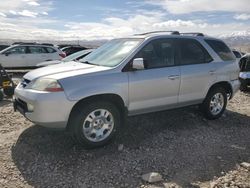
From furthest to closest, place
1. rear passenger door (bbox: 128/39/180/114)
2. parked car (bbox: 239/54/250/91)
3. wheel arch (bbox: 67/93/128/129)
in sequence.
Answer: parked car (bbox: 239/54/250/91)
rear passenger door (bbox: 128/39/180/114)
wheel arch (bbox: 67/93/128/129)

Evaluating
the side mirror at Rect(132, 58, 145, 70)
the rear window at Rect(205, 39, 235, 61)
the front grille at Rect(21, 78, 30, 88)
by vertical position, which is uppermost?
the rear window at Rect(205, 39, 235, 61)

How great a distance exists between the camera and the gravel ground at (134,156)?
416 cm

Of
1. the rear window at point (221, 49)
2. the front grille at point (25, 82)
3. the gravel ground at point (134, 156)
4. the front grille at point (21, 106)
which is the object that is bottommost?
the gravel ground at point (134, 156)

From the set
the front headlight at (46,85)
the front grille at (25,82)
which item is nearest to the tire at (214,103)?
the front headlight at (46,85)

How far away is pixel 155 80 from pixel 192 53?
49.4 inches

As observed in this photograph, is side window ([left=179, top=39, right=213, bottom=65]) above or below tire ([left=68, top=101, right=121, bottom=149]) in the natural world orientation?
above

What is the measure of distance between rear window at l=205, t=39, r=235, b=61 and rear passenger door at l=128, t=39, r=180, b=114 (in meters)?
1.16

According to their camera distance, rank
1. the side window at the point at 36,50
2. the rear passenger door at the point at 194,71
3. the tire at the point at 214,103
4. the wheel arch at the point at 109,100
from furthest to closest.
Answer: the side window at the point at 36,50, the tire at the point at 214,103, the rear passenger door at the point at 194,71, the wheel arch at the point at 109,100

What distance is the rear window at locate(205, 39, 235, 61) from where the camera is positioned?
21.9 feet

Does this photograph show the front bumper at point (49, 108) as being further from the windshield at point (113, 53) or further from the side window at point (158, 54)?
the side window at point (158, 54)

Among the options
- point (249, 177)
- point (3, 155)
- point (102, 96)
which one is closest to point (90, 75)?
point (102, 96)

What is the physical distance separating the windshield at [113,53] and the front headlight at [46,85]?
40.8 inches

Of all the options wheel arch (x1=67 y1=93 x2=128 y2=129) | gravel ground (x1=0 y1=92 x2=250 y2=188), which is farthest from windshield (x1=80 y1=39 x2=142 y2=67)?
gravel ground (x1=0 y1=92 x2=250 y2=188)

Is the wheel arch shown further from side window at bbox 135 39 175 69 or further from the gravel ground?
side window at bbox 135 39 175 69
